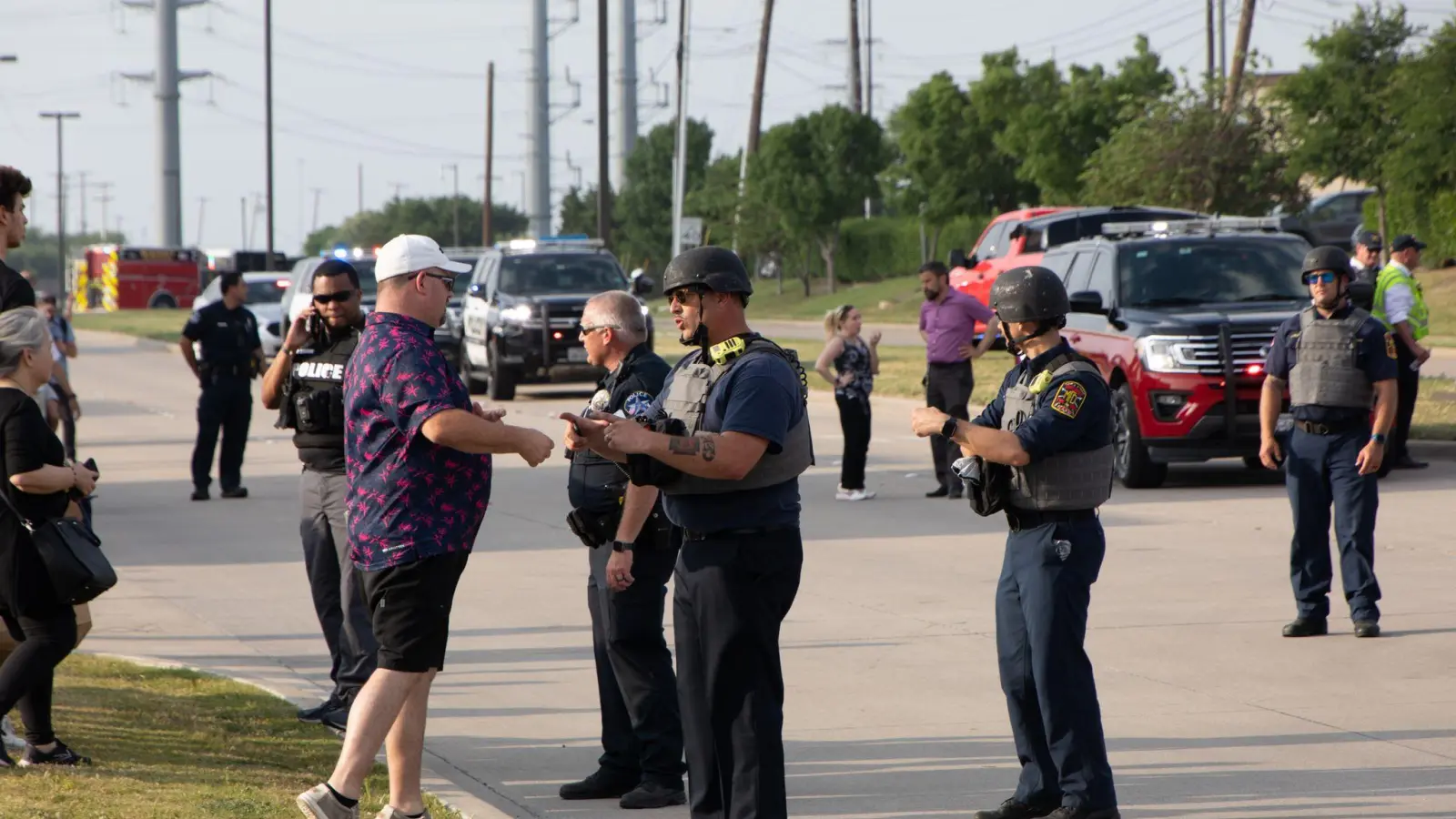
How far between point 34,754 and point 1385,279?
39.4ft

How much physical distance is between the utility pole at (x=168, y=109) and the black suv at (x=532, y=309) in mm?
47340

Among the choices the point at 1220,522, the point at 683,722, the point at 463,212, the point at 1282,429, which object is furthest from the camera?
the point at 463,212

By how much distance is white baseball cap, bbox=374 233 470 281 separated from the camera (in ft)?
19.1

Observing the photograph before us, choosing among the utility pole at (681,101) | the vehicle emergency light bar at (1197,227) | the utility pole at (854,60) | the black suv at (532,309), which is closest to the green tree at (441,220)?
the utility pole at (854,60)

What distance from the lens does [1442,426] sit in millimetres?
17953

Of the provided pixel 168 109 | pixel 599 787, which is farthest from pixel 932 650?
pixel 168 109

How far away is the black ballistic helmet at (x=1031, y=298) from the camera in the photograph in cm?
607

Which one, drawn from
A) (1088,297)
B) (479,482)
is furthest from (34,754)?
(1088,297)

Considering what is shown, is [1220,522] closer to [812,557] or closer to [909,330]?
[812,557]

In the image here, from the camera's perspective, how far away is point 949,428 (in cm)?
599

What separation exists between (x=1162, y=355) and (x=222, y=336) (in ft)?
25.2

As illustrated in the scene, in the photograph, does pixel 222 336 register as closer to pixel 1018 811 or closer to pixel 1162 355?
pixel 1162 355

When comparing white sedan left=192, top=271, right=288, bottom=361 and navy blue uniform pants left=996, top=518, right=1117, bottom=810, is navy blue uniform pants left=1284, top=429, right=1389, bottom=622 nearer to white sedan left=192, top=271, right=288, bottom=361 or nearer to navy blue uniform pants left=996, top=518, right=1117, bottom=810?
navy blue uniform pants left=996, top=518, right=1117, bottom=810

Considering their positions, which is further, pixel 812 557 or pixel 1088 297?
pixel 1088 297
